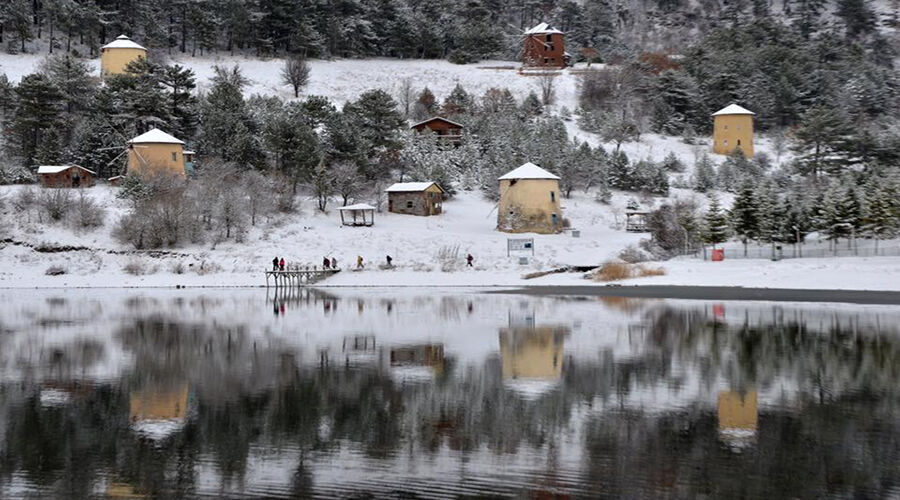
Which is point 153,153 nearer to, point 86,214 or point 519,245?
point 86,214

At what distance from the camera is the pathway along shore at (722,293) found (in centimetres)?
3516

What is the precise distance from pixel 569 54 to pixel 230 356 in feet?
275

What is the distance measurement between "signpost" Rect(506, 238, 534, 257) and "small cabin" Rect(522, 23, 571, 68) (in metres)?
44.2

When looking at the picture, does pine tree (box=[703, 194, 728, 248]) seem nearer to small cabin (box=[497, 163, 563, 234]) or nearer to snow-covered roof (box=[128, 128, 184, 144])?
small cabin (box=[497, 163, 563, 234])

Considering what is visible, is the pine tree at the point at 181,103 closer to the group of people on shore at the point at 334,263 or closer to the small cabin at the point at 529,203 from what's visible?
the group of people on shore at the point at 334,263

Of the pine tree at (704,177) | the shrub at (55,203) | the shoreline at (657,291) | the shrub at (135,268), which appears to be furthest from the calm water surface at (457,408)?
the pine tree at (704,177)

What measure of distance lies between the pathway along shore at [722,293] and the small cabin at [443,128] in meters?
33.9

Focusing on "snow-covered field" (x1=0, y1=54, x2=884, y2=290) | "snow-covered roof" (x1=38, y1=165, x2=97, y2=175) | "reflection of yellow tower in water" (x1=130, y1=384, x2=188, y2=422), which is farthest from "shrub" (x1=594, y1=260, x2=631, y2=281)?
"snow-covered roof" (x1=38, y1=165, x2=97, y2=175)

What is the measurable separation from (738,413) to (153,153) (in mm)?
52063

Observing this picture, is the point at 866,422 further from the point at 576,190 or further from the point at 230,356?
the point at 576,190

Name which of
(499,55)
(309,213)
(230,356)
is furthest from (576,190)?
(230,356)

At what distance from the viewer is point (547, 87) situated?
88.9m

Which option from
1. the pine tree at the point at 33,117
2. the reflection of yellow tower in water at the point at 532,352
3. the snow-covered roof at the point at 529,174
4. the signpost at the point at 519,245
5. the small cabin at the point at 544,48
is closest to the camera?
the reflection of yellow tower in water at the point at 532,352

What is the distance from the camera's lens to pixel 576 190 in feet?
236
